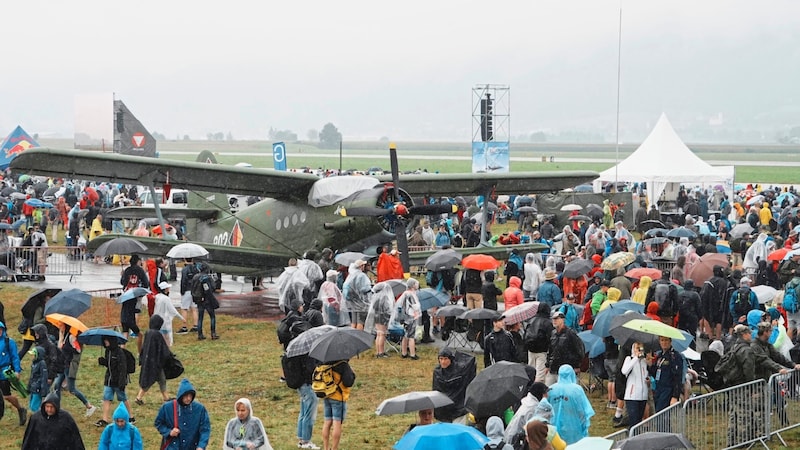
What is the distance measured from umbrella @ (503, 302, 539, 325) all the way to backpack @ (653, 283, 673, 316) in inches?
90.6

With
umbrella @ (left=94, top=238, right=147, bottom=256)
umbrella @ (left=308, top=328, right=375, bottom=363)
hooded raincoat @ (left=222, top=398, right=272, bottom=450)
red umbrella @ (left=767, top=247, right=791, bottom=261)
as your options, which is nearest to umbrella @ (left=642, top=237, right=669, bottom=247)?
red umbrella @ (left=767, top=247, right=791, bottom=261)

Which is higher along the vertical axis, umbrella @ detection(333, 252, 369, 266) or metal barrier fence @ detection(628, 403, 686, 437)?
umbrella @ detection(333, 252, 369, 266)

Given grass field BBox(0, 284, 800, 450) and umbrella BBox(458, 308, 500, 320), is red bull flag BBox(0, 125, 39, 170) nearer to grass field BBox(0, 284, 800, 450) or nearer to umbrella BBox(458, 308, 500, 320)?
grass field BBox(0, 284, 800, 450)

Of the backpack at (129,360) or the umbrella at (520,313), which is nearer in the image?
the backpack at (129,360)

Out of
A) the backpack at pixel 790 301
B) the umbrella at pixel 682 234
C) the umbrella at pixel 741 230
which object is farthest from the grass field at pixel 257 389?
the umbrella at pixel 741 230

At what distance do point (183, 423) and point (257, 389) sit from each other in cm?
578

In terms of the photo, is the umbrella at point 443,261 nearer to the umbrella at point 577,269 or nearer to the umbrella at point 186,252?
the umbrella at point 577,269

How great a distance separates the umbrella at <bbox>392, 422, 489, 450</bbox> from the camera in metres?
8.47

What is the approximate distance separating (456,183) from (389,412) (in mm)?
17199

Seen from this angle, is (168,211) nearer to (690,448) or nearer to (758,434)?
(758,434)

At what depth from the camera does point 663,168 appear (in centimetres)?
4219

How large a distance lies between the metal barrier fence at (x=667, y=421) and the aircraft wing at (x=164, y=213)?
61.0 ft

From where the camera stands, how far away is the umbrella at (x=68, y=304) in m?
15.4

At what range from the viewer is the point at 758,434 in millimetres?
12281
